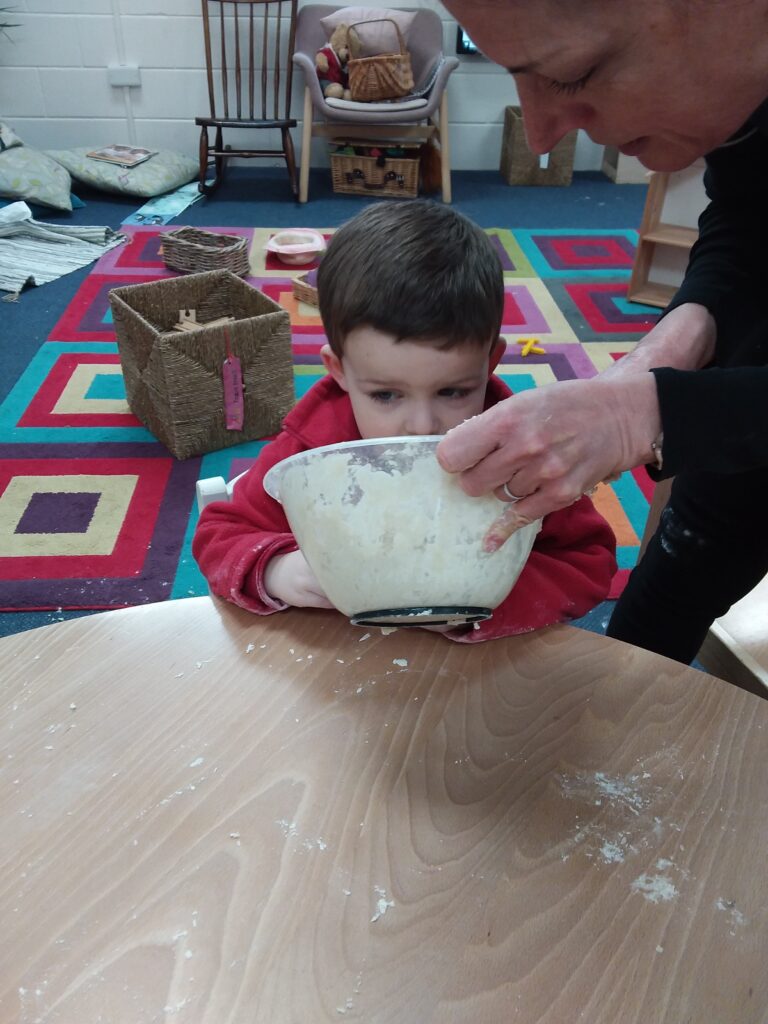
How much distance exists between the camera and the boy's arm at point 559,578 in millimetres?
833

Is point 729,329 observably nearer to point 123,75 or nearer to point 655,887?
point 655,887

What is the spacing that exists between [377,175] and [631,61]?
3.75 meters

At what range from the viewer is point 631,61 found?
667 mm

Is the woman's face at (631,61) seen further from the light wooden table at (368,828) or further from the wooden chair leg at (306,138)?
the wooden chair leg at (306,138)

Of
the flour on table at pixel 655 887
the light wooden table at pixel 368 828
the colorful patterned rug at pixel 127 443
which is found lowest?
the colorful patterned rug at pixel 127 443

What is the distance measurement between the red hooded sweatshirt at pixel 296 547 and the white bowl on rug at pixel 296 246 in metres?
2.55

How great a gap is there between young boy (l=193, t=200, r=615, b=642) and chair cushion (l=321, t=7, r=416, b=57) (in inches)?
139

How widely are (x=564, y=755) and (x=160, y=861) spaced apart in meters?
0.32

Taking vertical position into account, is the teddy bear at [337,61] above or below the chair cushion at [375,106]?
above

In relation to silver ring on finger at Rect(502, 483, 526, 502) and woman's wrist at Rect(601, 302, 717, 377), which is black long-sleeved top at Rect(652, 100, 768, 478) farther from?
silver ring on finger at Rect(502, 483, 526, 502)

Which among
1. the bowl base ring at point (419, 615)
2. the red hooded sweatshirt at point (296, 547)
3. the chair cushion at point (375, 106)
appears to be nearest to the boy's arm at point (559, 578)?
the red hooded sweatshirt at point (296, 547)

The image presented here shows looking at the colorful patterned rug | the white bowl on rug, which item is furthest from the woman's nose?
the white bowl on rug

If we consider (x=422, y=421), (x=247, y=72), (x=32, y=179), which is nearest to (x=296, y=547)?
(x=422, y=421)

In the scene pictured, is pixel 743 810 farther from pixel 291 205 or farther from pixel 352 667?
pixel 291 205
